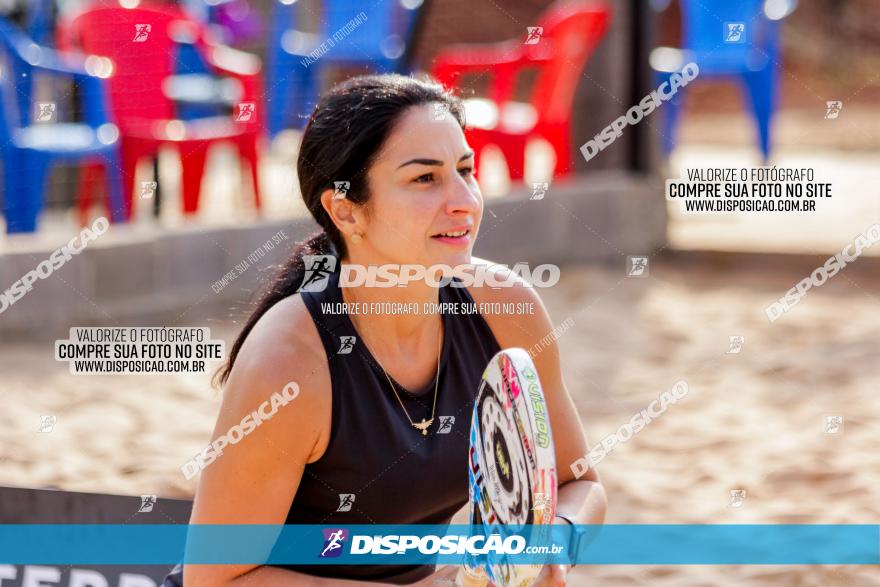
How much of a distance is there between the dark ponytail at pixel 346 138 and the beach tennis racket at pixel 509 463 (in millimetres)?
564

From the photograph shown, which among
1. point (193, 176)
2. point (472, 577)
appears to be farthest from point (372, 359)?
point (193, 176)

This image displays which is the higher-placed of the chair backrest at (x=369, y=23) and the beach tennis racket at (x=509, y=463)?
the chair backrest at (x=369, y=23)

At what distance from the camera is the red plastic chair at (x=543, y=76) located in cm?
708

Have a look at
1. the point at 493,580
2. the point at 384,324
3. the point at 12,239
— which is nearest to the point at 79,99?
the point at 12,239

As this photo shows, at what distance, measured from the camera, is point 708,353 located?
5277 millimetres

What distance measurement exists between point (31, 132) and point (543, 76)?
10.5 ft

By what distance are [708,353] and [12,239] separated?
10.7 ft

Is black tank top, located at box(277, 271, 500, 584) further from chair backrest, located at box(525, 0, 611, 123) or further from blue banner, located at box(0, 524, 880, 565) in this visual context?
chair backrest, located at box(525, 0, 611, 123)

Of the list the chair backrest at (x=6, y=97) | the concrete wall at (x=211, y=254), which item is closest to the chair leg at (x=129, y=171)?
the concrete wall at (x=211, y=254)

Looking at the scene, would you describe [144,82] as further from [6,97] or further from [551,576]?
[551,576]

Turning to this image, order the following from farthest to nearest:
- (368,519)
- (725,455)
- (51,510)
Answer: (725,455) < (51,510) < (368,519)

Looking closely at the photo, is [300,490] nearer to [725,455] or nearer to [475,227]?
[475,227]

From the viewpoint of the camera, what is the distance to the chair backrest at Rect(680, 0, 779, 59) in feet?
27.4

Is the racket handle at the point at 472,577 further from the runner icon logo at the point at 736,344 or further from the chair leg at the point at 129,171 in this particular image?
the chair leg at the point at 129,171
